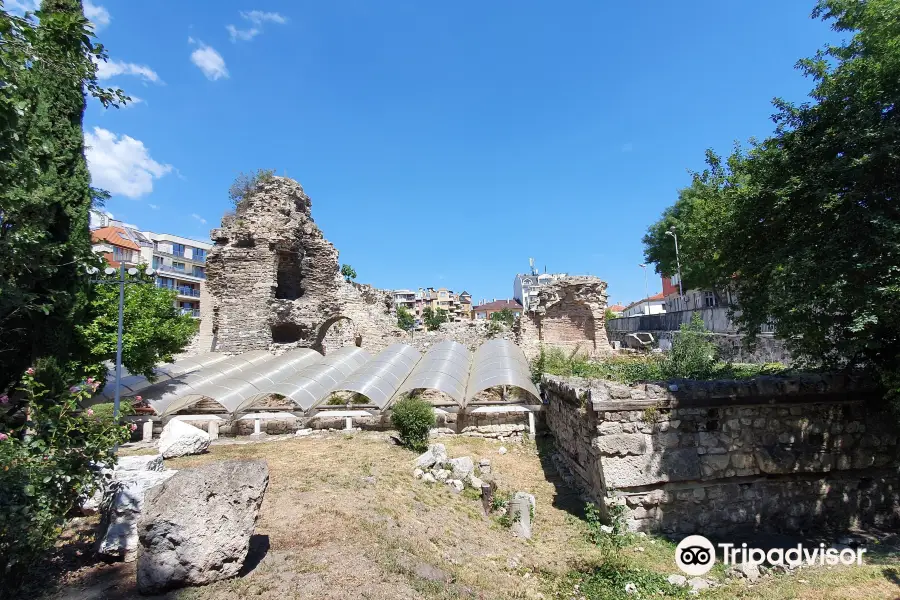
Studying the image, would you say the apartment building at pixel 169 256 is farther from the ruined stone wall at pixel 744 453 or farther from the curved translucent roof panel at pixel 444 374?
the ruined stone wall at pixel 744 453

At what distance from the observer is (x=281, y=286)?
24344 mm

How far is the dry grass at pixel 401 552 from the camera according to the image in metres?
4.12

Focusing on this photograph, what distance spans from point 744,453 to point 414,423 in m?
6.54

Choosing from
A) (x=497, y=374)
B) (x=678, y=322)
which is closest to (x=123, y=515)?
(x=497, y=374)

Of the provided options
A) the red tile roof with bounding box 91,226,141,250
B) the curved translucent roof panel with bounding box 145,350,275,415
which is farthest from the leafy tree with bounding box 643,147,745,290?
the red tile roof with bounding box 91,226,141,250

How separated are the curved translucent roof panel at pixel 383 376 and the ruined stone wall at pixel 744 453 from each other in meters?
6.96

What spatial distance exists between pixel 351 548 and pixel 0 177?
4803mm

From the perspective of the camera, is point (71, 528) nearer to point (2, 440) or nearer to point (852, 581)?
point (2, 440)

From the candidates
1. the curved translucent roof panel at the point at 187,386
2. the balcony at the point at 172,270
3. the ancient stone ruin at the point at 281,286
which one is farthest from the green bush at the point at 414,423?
the balcony at the point at 172,270

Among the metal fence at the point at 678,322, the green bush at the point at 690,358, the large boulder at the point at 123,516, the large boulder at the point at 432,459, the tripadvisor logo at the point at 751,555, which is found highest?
the metal fence at the point at 678,322

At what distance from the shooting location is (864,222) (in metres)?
6.19

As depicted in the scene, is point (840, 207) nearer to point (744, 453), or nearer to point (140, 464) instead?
point (744, 453)

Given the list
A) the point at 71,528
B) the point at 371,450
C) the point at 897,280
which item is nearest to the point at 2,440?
the point at 71,528

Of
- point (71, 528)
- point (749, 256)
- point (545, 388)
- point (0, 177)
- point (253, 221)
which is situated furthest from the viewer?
point (253, 221)
